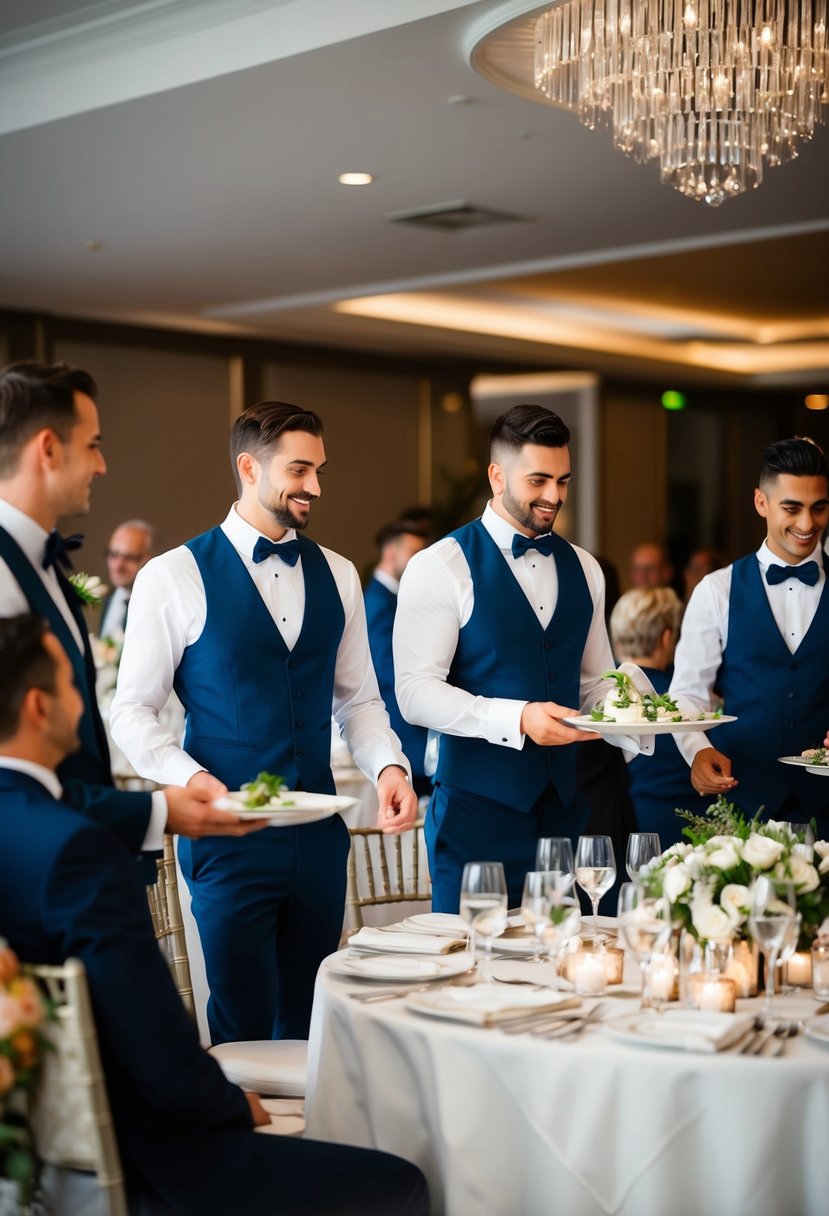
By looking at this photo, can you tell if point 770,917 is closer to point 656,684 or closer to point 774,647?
point 774,647

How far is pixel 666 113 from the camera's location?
4.59 meters

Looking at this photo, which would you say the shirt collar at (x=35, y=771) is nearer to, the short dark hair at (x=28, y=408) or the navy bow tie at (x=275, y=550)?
the short dark hair at (x=28, y=408)

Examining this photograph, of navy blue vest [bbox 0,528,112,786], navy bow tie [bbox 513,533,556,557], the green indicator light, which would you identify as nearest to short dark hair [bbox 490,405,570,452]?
navy bow tie [bbox 513,533,556,557]

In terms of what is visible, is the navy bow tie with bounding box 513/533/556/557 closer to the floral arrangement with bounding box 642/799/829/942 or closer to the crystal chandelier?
the floral arrangement with bounding box 642/799/829/942

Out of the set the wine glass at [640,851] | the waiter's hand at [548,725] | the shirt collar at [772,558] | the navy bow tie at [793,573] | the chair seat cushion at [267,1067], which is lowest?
the chair seat cushion at [267,1067]

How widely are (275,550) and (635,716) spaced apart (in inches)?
35.6

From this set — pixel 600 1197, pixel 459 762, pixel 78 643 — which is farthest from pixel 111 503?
pixel 600 1197

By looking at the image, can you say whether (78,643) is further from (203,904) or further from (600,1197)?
(600,1197)

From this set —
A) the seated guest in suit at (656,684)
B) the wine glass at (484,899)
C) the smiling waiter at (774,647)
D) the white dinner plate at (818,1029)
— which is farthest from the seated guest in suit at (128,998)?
the seated guest in suit at (656,684)

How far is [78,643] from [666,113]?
2.95 metres

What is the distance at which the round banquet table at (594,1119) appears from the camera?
6.89 ft

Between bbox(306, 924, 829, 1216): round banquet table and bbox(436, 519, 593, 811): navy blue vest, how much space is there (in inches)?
47.5

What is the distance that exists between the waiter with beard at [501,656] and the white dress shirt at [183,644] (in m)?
0.13

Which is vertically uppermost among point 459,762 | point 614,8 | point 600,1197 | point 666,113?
point 614,8
